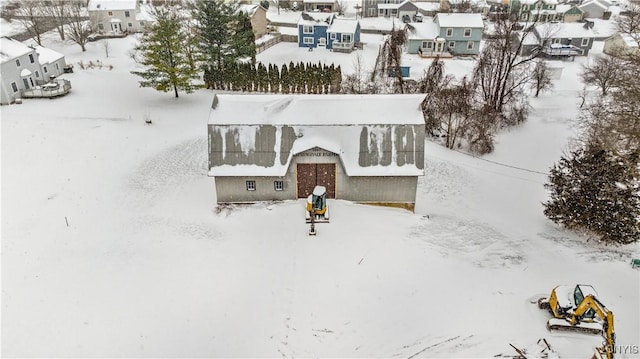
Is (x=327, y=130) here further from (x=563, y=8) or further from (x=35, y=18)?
(x=563, y=8)

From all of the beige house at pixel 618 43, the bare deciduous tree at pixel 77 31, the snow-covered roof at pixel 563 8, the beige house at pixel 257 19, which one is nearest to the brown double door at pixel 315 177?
the bare deciduous tree at pixel 77 31

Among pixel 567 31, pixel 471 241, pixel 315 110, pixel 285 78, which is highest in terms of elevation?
pixel 567 31

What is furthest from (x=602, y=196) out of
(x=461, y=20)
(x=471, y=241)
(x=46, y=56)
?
(x=46, y=56)

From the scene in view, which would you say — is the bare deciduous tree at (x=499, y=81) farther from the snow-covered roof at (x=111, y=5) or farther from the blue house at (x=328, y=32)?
the snow-covered roof at (x=111, y=5)

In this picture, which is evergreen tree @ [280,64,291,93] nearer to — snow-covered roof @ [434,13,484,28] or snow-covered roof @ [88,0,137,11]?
snow-covered roof @ [434,13,484,28]

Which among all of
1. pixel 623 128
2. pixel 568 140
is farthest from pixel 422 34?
pixel 623 128
